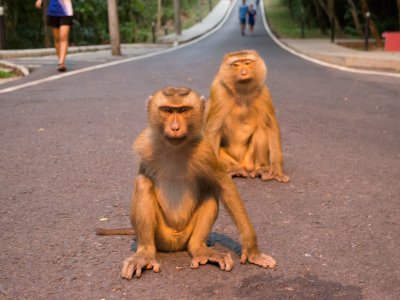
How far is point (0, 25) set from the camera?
21703 millimetres

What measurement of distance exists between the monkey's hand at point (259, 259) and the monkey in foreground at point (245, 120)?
223cm

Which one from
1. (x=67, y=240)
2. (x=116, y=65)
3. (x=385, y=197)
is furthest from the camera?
(x=116, y=65)

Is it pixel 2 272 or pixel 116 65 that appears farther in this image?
pixel 116 65

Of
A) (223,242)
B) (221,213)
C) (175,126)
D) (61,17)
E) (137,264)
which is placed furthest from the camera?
(61,17)

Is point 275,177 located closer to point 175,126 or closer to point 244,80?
point 244,80

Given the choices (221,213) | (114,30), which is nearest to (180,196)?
(221,213)

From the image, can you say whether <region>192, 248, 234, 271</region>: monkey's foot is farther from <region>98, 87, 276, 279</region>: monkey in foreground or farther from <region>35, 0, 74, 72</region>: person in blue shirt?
<region>35, 0, 74, 72</region>: person in blue shirt

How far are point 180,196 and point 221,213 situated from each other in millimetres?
1223

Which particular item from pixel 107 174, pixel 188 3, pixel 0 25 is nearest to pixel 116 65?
pixel 0 25

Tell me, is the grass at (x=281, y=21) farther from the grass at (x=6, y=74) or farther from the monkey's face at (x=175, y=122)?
the monkey's face at (x=175, y=122)

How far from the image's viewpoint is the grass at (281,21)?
1608 inches

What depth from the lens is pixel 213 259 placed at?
3896mm

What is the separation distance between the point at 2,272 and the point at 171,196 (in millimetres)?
A: 1093

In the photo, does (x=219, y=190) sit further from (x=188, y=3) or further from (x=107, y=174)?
(x=188, y=3)
